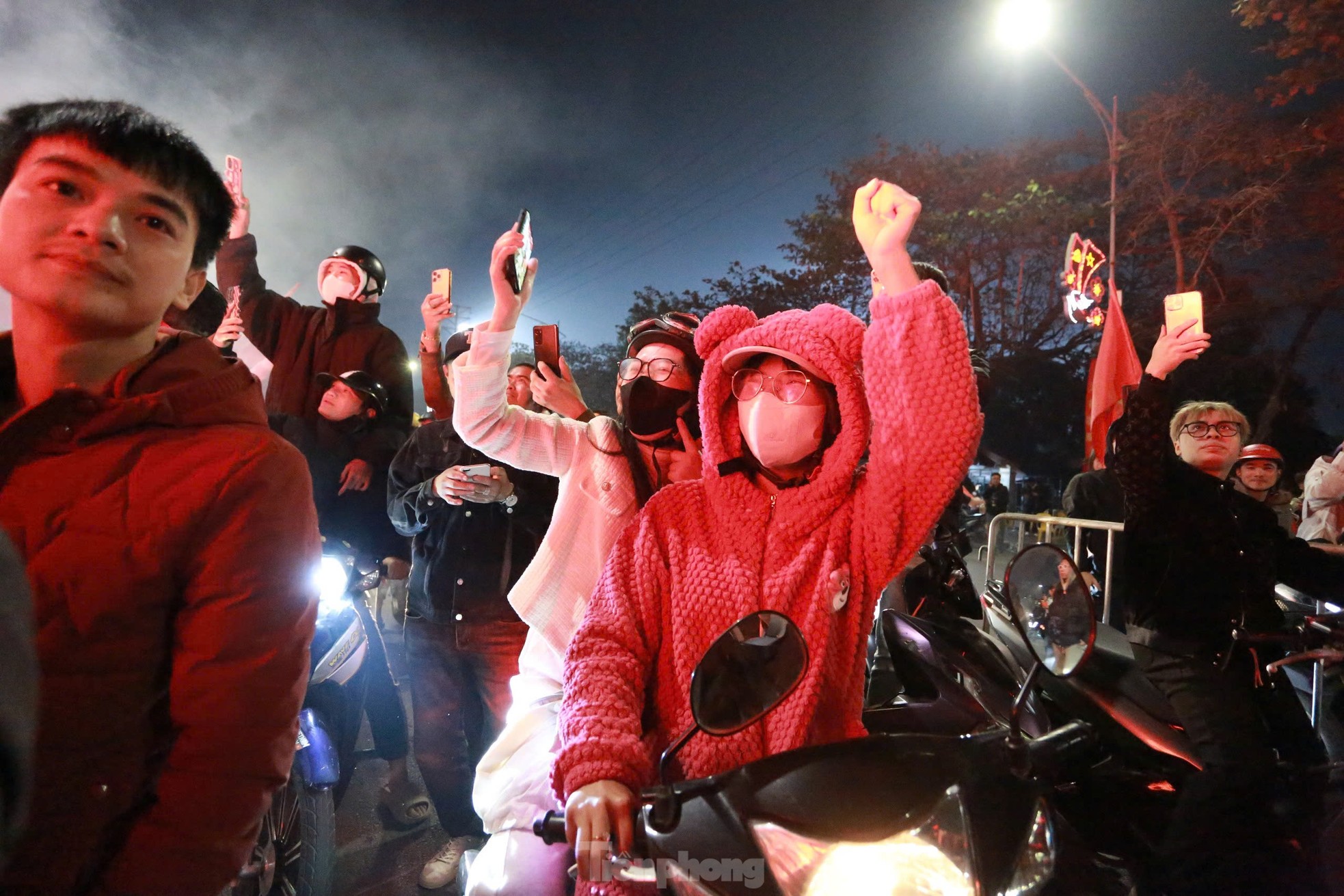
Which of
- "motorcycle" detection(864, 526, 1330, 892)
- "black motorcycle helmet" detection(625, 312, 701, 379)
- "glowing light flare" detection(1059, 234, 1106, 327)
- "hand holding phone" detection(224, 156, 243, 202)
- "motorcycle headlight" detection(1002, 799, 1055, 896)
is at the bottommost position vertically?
"motorcycle" detection(864, 526, 1330, 892)

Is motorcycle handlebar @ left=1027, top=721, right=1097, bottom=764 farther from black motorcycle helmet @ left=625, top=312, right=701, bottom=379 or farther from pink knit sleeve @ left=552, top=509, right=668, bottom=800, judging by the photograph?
black motorcycle helmet @ left=625, top=312, right=701, bottom=379

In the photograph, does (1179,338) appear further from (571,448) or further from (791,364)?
(571,448)

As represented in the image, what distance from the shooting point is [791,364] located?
1671 mm

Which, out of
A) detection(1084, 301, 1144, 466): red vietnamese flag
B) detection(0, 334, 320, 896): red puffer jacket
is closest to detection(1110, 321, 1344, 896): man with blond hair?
detection(0, 334, 320, 896): red puffer jacket

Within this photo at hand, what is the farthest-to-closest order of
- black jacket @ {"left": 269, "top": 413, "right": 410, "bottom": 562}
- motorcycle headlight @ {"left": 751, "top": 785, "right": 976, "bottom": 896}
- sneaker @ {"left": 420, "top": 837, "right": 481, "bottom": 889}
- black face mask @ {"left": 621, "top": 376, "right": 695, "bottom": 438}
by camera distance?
black jacket @ {"left": 269, "top": 413, "right": 410, "bottom": 562}, sneaker @ {"left": 420, "top": 837, "right": 481, "bottom": 889}, black face mask @ {"left": 621, "top": 376, "right": 695, "bottom": 438}, motorcycle headlight @ {"left": 751, "top": 785, "right": 976, "bottom": 896}

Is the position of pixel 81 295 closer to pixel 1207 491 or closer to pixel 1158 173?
pixel 1207 491

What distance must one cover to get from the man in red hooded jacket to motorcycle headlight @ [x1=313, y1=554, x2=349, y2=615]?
184 cm

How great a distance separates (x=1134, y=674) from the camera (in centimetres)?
224

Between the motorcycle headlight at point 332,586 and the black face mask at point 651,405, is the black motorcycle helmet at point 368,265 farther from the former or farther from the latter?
the black face mask at point 651,405

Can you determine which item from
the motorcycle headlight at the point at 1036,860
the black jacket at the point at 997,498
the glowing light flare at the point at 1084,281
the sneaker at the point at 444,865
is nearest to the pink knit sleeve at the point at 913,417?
the motorcycle headlight at the point at 1036,860

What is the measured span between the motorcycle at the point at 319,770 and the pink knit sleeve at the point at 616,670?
42.5 inches

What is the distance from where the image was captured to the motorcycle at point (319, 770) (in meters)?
2.42

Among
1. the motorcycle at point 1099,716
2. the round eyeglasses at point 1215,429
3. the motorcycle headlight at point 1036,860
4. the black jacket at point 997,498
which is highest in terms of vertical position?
the round eyeglasses at point 1215,429

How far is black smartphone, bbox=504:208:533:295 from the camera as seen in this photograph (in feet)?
7.02
